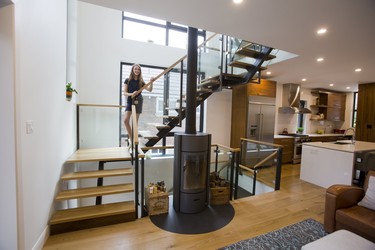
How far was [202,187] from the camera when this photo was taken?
117 inches

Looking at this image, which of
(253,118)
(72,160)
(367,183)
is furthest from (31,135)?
(253,118)

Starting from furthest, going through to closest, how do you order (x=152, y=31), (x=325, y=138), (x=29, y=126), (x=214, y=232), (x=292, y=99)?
(x=325, y=138), (x=292, y=99), (x=152, y=31), (x=214, y=232), (x=29, y=126)

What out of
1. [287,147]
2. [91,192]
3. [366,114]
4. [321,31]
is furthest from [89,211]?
[366,114]

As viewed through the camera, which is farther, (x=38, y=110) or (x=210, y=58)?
(x=210, y=58)

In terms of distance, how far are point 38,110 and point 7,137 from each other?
19.9 inches

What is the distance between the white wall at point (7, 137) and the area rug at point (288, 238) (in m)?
2.08

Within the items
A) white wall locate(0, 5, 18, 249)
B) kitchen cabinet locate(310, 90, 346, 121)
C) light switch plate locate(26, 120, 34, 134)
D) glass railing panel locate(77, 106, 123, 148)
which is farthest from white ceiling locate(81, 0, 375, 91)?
kitchen cabinet locate(310, 90, 346, 121)

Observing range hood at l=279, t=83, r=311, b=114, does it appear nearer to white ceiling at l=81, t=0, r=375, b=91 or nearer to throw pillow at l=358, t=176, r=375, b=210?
white ceiling at l=81, t=0, r=375, b=91

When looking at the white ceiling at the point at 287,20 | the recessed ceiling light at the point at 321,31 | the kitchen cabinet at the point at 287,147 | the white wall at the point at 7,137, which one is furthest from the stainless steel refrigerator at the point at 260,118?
the white wall at the point at 7,137

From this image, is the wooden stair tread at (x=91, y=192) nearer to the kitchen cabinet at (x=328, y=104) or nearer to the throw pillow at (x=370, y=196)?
the throw pillow at (x=370, y=196)

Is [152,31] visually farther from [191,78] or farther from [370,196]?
[370,196]

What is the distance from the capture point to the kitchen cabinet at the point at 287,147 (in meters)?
5.64

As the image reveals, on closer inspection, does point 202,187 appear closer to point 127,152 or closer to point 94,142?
point 127,152

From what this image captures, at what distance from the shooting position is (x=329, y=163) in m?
3.91
